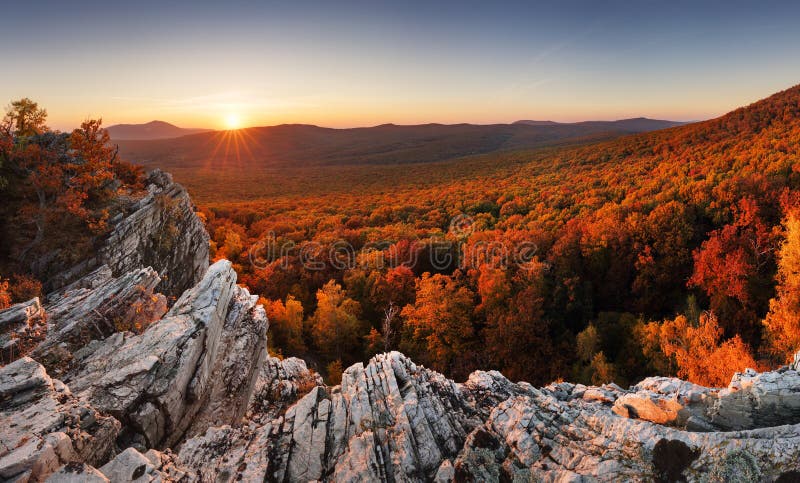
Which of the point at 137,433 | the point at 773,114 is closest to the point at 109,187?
the point at 137,433

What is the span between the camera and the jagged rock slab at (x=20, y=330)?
492 inches

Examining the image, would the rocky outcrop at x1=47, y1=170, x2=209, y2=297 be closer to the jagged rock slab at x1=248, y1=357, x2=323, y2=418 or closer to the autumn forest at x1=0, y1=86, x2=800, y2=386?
the autumn forest at x1=0, y1=86, x2=800, y2=386

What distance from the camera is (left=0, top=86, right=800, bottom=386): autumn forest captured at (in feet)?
66.7

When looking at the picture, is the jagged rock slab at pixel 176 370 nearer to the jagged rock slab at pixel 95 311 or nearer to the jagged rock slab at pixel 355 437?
the jagged rock slab at pixel 95 311

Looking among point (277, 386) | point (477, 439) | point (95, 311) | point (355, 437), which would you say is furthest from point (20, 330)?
point (477, 439)

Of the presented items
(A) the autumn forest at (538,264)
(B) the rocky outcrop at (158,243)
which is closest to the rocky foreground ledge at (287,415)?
(B) the rocky outcrop at (158,243)

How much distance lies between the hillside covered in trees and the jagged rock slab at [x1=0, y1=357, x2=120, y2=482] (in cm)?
2012

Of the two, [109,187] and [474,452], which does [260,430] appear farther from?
[109,187]

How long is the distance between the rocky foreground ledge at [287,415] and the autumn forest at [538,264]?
17.3ft

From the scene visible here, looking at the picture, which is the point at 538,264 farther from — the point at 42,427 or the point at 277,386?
the point at 42,427

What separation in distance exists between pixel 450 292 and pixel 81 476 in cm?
2856

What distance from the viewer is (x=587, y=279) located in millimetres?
35625

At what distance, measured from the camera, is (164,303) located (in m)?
17.9

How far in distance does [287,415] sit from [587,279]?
31827 mm
